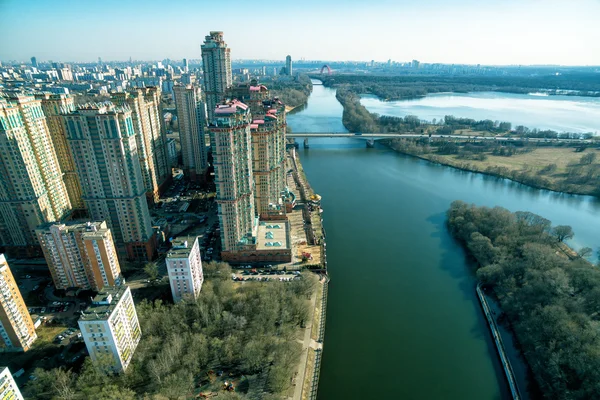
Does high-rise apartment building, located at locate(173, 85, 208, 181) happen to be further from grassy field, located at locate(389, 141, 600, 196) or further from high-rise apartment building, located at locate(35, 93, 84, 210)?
grassy field, located at locate(389, 141, 600, 196)

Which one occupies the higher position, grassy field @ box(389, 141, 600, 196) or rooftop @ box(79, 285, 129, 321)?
rooftop @ box(79, 285, 129, 321)

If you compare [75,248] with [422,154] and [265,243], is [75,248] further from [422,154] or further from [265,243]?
[422,154]

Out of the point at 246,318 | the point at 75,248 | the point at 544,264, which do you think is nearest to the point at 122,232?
the point at 75,248

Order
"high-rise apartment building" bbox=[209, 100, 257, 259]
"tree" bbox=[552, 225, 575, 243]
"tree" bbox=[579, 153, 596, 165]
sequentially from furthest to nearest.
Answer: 1. "tree" bbox=[579, 153, 596, 165]
2. "tree" bbox=[552, 225, 575, 243]
3. "high-rise apartment building" bbox=[209, 100, 257, 259]

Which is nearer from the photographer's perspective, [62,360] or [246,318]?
[62,360]

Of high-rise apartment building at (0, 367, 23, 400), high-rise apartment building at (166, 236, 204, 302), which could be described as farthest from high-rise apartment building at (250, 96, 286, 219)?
high-rise apartment building at (0, 367, 23, 400)

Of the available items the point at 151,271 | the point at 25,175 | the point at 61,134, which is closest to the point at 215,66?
the point at 61,134
